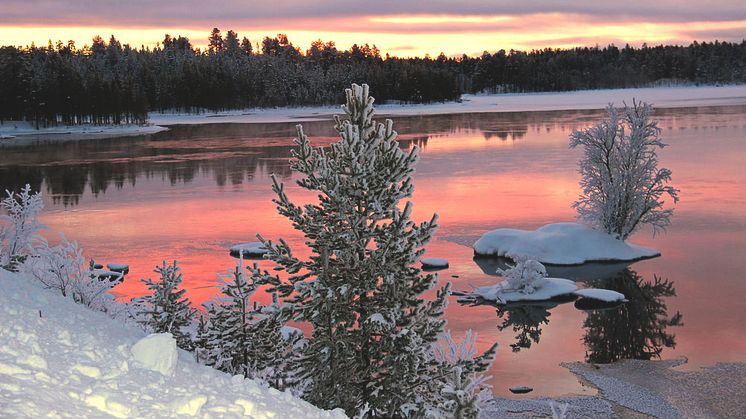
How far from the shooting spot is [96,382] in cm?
675

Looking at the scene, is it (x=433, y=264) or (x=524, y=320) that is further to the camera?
(x=433, y=264)

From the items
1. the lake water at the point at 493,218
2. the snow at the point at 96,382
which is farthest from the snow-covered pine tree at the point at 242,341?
the lake water at the point at 493,218

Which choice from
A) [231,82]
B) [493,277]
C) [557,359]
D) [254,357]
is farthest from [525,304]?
[231,82]

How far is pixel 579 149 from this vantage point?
6581 cm

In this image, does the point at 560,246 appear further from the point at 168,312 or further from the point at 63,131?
the point at 63,131

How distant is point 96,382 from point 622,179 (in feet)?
105

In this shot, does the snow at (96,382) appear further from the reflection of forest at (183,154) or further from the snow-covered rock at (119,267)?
the reflection of forest at (183,154)

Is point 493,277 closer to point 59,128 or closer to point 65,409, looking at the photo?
point 65,409

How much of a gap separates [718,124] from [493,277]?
60.8 metres

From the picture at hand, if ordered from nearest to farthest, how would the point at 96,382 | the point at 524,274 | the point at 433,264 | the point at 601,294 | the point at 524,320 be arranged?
the point at 96,382, the point at 524,320, the point at 601,294, the point at 524,274, the point at 433,264

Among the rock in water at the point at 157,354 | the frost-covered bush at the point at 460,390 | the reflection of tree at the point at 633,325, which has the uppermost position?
Answer: the rock in water at the point at 157,354

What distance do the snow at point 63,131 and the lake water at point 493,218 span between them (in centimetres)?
1918

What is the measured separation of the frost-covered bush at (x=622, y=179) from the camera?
34.8 metres

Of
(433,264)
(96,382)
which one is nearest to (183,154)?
(433,264)
